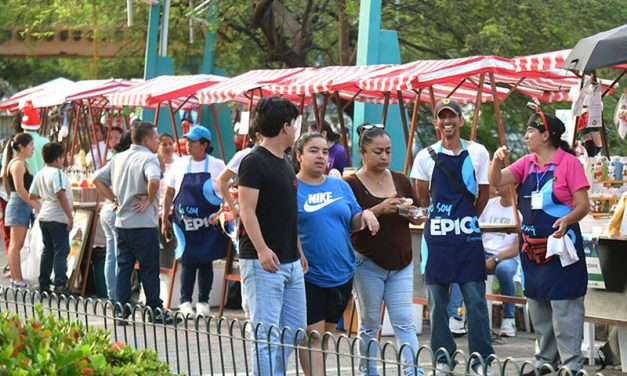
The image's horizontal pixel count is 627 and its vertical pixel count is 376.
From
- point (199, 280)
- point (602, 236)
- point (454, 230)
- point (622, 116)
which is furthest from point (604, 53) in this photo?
point (199, 280)

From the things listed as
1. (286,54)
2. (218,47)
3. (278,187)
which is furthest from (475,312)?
(218,47)

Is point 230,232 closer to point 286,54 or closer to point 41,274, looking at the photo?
point 41,274

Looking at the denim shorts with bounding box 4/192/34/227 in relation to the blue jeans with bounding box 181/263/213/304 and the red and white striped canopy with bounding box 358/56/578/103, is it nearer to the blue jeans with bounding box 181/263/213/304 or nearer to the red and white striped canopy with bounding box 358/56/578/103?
the blue jeans with bounding box 181/263/213/304

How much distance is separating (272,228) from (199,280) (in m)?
5.03

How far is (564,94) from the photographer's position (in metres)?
14.4

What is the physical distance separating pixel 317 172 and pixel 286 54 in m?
16.6

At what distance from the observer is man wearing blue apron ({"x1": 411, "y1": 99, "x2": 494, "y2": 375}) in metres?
8.34

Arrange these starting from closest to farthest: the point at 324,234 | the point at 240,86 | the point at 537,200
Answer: the point at 324,234 → the point at 537,200 → the point at 240,86

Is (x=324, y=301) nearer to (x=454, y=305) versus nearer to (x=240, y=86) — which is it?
(x=454, y=305)

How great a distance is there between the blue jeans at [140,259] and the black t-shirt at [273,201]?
4.39 metres

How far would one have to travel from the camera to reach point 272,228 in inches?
279

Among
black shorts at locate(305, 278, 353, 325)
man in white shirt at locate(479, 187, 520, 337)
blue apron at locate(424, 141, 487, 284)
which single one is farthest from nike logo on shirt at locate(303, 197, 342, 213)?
man in white shirt at locate(479, 187, 520, 337)

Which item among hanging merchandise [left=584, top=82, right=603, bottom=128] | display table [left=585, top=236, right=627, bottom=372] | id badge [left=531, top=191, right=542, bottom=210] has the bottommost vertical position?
display table [left=585, top=236, right=627, bottom=372]

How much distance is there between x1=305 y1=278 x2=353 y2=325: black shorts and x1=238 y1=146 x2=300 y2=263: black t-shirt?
0.45 m
